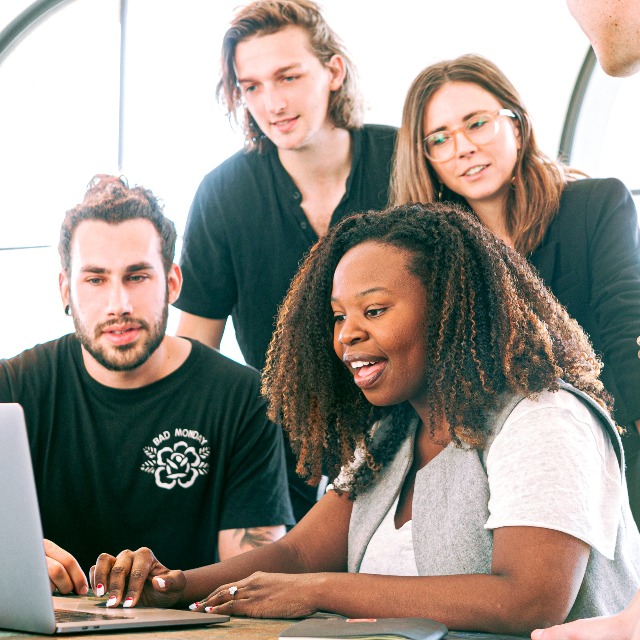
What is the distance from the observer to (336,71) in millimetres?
2777

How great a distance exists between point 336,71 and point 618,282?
3.42ft

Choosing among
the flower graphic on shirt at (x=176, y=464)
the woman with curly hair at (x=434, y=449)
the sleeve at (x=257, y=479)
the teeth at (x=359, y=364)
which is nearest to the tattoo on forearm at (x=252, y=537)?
the sleeve at (x=257, y=479)

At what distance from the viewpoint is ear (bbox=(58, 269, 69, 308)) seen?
252 centimetres

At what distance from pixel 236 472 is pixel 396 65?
26.1ft

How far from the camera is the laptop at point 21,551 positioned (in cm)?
122

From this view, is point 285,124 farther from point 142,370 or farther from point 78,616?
point 78,616

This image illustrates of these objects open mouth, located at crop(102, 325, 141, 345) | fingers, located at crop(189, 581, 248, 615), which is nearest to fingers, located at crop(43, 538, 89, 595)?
fingers, located at crop(189, 581, 248, 615)

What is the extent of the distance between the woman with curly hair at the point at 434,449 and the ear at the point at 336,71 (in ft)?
3.23

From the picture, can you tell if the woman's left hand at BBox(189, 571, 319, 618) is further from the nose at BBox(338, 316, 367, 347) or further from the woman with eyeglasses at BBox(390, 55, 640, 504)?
the woman with eyeglasses at BBox(390, 55, 640, 504)

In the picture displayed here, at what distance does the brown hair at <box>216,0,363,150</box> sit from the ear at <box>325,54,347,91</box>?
0.04 ft

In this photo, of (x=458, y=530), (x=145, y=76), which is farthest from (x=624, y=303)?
(x=145, y=76)

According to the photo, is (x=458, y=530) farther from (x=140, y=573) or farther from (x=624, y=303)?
(x=624, y=303)

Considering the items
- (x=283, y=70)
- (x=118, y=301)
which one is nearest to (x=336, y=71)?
(x=283, y=70)

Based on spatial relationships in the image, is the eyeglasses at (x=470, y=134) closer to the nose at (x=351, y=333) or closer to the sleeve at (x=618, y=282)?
the sleeve at (x=618, y=282)
